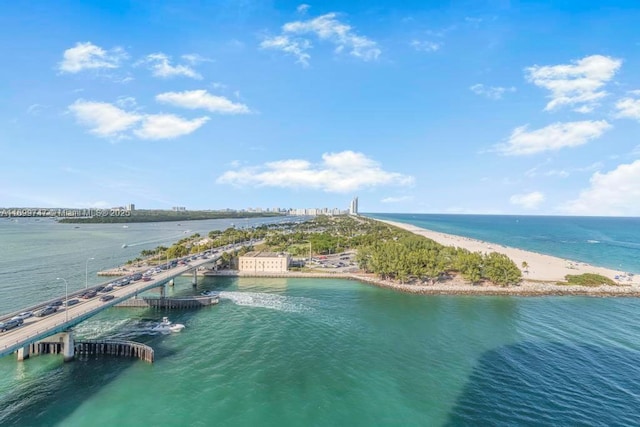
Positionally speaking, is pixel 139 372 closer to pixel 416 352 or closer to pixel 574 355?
Answer: pixel 416 352

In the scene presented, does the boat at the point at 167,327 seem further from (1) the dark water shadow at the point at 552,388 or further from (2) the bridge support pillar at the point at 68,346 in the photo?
(1) the dark water shadow at the point at 552,388

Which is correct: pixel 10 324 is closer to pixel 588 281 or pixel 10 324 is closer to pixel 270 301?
pixel 270 301

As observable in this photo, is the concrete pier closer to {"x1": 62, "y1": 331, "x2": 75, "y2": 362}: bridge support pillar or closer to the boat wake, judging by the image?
{"x1": 62, "y1": 331, "x2": 75, "y2": 362}: bridge support pillar

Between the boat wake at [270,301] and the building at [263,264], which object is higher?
the building at [263,264]

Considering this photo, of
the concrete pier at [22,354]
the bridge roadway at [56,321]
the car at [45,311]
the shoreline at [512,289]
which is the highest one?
the car at [45,311]

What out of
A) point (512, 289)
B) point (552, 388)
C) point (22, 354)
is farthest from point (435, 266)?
point (22, 354)

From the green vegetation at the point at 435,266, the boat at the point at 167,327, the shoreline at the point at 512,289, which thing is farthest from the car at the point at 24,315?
the green vegetation at the point at 435,266

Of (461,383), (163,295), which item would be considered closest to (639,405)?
(461,383)

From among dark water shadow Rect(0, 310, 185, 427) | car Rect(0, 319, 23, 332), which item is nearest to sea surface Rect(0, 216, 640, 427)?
dark water shadow Rect(0, 310, 185, 427)
